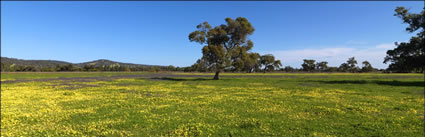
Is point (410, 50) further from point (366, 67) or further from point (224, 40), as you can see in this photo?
point (366, 67)

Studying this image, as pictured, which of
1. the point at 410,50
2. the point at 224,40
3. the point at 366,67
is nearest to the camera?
the point at 410,50

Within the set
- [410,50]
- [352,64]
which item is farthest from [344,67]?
[410,50]

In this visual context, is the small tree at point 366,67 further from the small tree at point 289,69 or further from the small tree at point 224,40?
the small tree at point 224,40

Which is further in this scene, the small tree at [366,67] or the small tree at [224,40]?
the small tree at [366,67]

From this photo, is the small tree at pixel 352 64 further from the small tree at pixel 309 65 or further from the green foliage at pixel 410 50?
the green foliage at pixel 410 50

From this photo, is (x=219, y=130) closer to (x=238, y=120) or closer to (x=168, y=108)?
(x=238, y=120)

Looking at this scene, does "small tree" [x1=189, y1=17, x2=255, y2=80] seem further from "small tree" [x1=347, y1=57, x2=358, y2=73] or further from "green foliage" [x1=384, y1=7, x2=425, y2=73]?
"small tree" [x1=347, y1=57, x2=358, y2=73]

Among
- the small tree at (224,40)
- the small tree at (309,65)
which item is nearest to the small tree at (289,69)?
the small tree at (309,65)

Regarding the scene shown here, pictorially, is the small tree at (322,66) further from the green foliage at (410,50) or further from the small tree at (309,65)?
the green foliage at (410,50)

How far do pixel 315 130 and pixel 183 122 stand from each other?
19.6 feet

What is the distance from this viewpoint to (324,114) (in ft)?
38.4

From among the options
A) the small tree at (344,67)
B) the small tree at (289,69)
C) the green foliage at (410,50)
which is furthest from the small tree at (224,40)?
the small tree at (344,67)

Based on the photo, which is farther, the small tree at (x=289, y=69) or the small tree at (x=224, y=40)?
the small tree at (x=289, y=69)

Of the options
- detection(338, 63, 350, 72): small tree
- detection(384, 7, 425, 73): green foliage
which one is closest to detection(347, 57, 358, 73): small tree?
detection(338, 63, 350, 72): small tree
